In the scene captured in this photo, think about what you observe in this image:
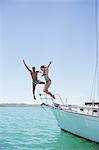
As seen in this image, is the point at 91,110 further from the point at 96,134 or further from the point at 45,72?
the point at 45,72

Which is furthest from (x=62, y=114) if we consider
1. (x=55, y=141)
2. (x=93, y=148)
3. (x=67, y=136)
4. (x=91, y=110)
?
(x=93, y=148)

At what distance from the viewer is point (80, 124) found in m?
20.6

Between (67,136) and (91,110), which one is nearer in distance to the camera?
(91,110)

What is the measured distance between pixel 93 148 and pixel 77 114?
3240mm

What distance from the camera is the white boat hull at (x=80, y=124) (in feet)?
61.1

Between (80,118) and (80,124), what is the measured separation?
17.3 inches

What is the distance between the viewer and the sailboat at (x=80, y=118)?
18719 millimetres

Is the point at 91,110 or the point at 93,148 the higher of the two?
the point at 91,110

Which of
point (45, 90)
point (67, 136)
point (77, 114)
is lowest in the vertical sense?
point (67, 136)

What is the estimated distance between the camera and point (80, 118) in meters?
20.4

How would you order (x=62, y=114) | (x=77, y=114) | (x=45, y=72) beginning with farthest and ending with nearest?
1. (x=62, y=114)
2. (x=77, y=114)
3. (x=45, y=72)

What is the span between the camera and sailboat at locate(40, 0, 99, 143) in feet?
61.4

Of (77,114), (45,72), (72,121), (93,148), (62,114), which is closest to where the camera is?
(93,148)

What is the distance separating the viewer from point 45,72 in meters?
19.2
